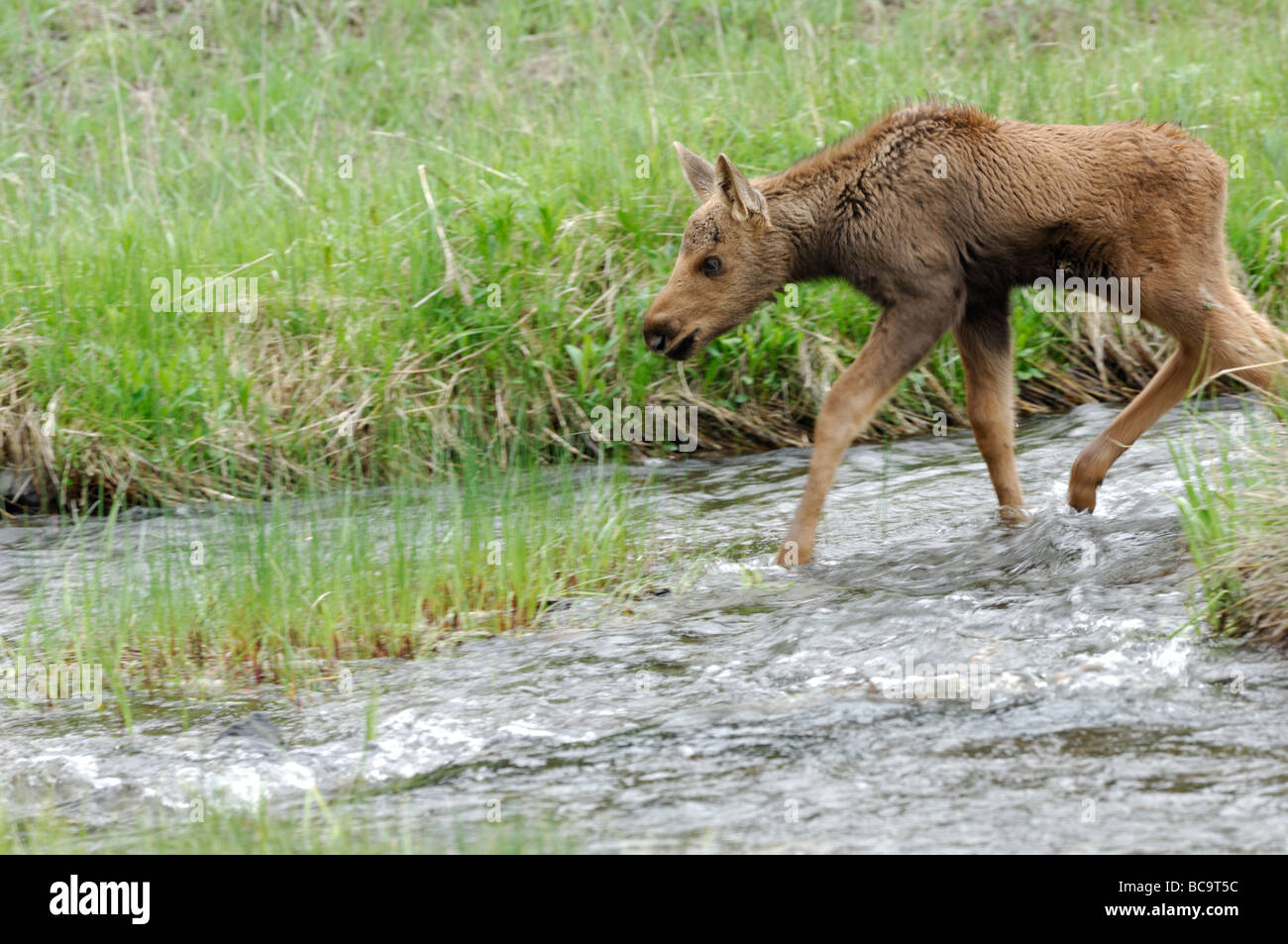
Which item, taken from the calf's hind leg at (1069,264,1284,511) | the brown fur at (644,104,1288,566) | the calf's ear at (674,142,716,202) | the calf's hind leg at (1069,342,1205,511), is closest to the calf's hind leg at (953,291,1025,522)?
the brown fur at (644,104,1288,566)

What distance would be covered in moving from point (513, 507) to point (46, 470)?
2.98 m

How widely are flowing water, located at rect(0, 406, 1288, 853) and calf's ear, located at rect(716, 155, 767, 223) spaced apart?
5.09ft

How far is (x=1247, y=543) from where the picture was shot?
4.68 metres

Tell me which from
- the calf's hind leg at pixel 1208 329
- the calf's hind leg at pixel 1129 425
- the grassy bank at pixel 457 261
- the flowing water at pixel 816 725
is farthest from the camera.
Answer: the grassy bank at pixel 457 261

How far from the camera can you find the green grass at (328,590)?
17.4ft

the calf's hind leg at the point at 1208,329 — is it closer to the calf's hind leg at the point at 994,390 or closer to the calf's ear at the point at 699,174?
the calf's hind leg at the point at 994,390

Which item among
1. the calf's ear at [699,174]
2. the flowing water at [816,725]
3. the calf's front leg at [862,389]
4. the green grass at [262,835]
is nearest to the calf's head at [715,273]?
the calf's ear at [699,174]

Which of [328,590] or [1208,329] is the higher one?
[1208,329]

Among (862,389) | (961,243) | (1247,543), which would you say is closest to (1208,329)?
(961,243)

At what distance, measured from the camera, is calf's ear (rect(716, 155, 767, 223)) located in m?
6.29

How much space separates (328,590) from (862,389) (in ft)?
7.89

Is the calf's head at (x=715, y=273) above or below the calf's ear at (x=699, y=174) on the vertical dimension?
below

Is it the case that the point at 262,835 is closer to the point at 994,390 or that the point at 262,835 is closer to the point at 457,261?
the point at 994,390
